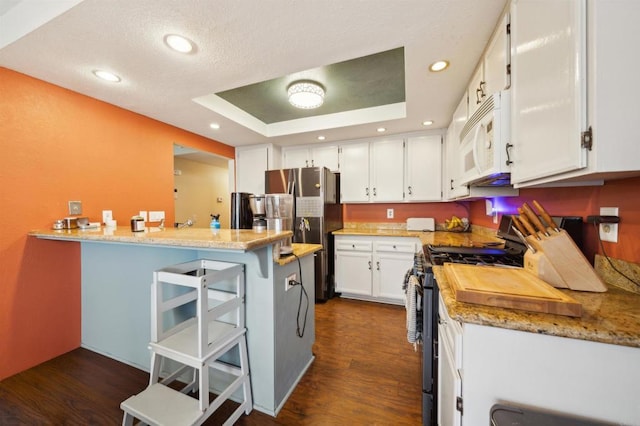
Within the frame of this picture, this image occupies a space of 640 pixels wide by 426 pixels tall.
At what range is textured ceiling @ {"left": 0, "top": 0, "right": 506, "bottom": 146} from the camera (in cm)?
119

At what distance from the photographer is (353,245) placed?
3127 millimetres

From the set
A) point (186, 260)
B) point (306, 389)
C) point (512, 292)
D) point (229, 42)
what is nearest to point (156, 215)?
point (186, 260)

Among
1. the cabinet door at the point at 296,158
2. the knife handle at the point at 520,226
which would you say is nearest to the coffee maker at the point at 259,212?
the knife handle at the point at 520,226

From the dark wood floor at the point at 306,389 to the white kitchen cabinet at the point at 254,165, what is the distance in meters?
2.46

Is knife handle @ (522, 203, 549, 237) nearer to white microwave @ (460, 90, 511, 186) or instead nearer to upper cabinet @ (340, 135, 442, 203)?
white microwave @ (460, 90, 511, 186)

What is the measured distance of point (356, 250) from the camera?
10.2 feet

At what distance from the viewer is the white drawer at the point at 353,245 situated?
10.0ft

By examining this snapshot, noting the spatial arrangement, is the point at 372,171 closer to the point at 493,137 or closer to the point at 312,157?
the point at 312,157

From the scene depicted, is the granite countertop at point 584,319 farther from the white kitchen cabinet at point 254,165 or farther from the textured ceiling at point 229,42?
the white kitchen cabinet at point 254,165

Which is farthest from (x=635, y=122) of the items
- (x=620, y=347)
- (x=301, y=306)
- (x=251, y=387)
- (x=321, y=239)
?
(x=321, y=239)

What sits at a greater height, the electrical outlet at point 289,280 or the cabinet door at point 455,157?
the cabinet door at point 455,157

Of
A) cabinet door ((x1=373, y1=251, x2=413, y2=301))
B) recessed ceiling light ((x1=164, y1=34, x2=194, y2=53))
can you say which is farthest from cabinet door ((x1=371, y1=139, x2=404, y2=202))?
recessed ceiling light ((x1=164, y1=34, x2=194, y2=53))

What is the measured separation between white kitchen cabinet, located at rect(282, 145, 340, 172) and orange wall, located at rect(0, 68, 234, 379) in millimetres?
1991

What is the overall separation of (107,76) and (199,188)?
351cm
